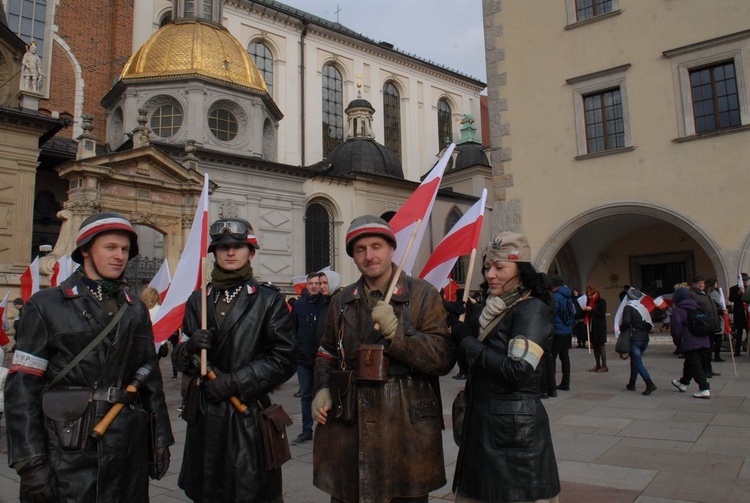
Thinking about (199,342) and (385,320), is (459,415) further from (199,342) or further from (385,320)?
(199,342)

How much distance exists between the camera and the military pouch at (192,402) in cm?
318

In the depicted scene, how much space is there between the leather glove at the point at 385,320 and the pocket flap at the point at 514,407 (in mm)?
671

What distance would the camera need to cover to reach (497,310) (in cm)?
307

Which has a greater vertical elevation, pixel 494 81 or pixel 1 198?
pixel 494 81

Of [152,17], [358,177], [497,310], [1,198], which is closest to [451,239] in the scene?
[497,310]

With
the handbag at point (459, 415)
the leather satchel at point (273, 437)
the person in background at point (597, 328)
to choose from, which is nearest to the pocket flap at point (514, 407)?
the handbag at point (459, 415)

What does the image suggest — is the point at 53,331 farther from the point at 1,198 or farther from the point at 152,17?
the point at 152,17

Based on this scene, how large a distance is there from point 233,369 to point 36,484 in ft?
3.48

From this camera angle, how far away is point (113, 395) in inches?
110

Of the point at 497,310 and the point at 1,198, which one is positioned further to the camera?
the point at 1,198

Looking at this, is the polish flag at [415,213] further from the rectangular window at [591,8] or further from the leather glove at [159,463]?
the rectangular window at [591,8]

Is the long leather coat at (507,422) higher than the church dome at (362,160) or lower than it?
lower

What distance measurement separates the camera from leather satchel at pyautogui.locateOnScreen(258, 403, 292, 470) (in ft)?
10.2

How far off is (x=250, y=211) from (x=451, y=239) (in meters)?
20.3
